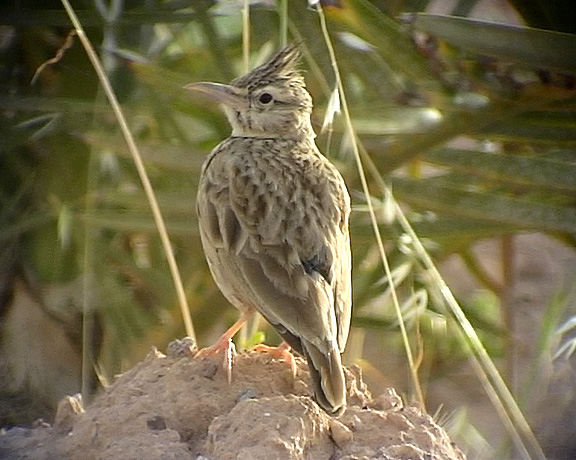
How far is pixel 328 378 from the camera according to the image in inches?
104

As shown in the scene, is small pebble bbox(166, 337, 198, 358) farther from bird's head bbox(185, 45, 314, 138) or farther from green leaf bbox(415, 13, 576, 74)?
green leaf bbox(415, 13, 576, 74)

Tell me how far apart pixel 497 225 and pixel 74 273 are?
1.58 m

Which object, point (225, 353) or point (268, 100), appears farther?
point (268, 100)

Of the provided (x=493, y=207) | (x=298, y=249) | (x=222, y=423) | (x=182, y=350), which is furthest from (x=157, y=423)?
(x=493, y=207)

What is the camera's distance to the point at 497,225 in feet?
13.2

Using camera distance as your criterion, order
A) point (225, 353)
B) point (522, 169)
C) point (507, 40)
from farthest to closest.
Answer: point (522, 169) < point (507, 40) < point (225, 353)

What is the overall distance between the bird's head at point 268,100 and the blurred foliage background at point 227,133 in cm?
18

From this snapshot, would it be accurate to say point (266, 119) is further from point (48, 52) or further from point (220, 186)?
point (48, 52)

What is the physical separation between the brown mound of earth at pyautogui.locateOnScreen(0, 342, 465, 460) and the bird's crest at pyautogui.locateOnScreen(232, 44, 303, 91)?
81 centimetres

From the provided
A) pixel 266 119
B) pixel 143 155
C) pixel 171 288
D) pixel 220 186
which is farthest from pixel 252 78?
pixel 171 288

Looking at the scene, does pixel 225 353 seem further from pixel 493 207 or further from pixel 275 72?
pixel 493 207

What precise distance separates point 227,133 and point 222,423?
218cm

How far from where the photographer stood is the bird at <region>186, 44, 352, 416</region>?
9.12 feet

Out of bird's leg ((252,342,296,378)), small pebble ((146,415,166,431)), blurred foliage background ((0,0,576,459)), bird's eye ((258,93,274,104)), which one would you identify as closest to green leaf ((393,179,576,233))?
blurred foliage background ((0,0,576,459))
